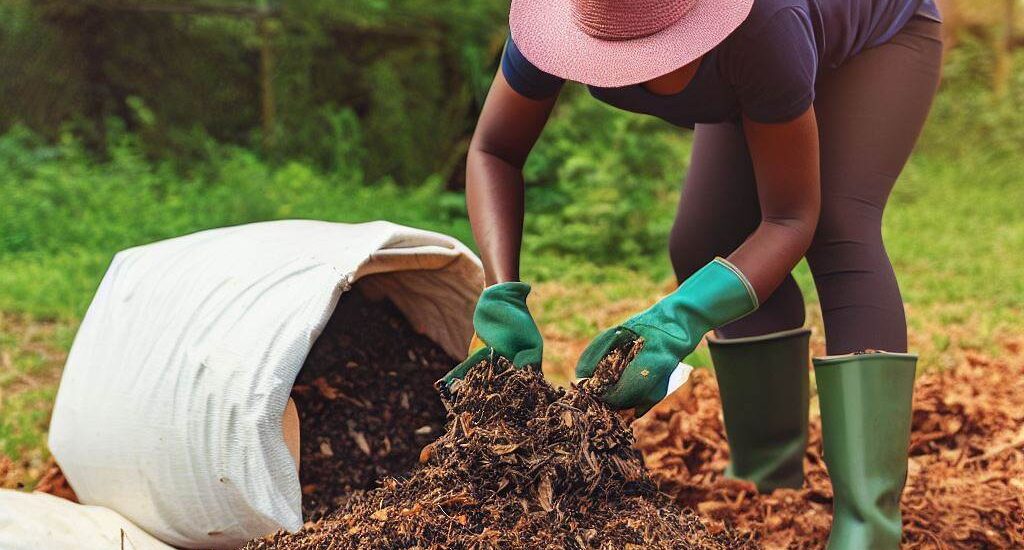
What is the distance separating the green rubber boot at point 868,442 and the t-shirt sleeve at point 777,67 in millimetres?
560

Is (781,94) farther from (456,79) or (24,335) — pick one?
(456,79)

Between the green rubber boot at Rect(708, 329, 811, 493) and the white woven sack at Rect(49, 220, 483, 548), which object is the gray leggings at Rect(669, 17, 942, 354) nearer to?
the green rubber boot at Rect(708, 329, 811, 493)

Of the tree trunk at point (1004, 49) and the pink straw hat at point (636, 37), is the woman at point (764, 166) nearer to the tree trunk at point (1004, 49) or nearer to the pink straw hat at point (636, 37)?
the pink straw hat at point (636, 37)

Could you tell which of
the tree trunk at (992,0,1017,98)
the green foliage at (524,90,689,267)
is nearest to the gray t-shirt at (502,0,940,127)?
the green foliage at (524,90,689,267)

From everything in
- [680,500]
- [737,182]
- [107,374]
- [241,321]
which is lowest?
[680,500]

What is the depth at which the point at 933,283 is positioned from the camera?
18.0 feet

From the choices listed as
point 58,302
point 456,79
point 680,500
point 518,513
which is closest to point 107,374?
point 518,513

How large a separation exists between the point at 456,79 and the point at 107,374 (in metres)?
5.59

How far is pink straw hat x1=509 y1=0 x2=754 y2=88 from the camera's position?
1738mm

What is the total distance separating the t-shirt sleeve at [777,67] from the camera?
1.76 metres

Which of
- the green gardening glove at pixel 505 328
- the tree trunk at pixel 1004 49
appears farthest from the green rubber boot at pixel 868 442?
the tree trunk at pixel 1004 49

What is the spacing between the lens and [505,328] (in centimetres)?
197

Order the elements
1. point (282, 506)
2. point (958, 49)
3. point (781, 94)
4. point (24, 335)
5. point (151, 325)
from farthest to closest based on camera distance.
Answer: point (958, 49) < point (24, 335) < point (151, 325) < point (282, 506) < point (781, 94)

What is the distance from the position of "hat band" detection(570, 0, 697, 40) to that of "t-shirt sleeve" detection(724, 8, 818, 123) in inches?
4.8
